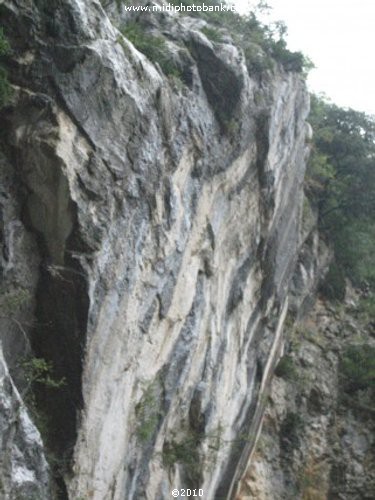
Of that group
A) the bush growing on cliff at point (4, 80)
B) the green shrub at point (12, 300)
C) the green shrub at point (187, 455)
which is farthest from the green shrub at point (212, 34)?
the green shrub at point (187, 455)

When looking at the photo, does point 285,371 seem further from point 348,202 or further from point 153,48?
point 153,48

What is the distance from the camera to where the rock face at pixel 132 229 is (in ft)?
29.5

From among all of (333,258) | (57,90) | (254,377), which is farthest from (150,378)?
(333,258)

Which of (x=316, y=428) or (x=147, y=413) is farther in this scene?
(x=316, y=428)

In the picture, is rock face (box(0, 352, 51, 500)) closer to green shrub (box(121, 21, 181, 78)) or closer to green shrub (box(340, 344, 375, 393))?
green shrub (box(121, 21, 181, 78))

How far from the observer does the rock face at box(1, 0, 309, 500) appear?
8984 millimetres

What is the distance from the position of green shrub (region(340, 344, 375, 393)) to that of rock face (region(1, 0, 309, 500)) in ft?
21.0

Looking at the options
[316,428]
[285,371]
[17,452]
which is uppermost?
[285,371]

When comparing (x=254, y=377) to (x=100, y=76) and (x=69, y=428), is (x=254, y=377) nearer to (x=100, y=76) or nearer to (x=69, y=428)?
(x=69, y=428)

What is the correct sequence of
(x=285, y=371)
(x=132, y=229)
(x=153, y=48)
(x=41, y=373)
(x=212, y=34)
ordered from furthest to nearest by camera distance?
(x=285, y=371) < (x=212, y=34) < (x=153, y=48) < (x=132, y=229) < (x=41, y=373)

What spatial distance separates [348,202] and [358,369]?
633 centimetres

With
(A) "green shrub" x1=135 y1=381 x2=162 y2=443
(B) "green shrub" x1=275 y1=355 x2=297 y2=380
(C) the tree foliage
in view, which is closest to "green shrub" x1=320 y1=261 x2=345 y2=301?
(C) the tree foliage

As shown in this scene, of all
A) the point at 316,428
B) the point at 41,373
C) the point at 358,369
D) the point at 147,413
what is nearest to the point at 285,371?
the point at 316,428

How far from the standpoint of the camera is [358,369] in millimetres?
20359
